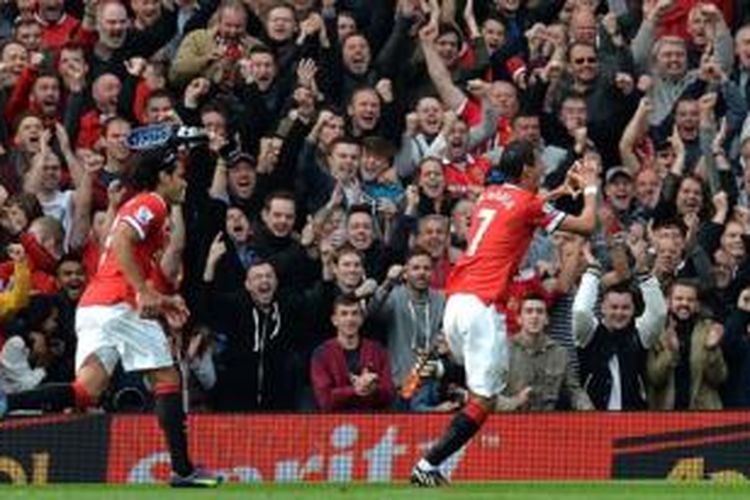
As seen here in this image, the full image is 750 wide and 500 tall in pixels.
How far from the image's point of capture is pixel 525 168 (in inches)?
759

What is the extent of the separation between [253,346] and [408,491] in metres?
4.03

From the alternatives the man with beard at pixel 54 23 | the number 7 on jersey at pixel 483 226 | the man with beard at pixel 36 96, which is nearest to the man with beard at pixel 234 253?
the man with beard at pixel 36 96

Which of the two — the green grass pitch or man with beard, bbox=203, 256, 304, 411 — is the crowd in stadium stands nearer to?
man with beard, bbox=203, 256, 304, 411

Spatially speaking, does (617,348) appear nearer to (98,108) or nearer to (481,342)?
(481,342)

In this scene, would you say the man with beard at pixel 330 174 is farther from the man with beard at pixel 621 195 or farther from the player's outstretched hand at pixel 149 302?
the player's outstretched hand at pixel 149 302

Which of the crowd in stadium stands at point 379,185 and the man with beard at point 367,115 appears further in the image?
the man with beard at point 367,115

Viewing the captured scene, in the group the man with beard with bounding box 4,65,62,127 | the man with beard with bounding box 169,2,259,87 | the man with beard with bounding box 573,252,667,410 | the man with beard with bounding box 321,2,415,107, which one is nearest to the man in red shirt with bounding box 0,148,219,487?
the man with beard with bounding box 573,252,667,410

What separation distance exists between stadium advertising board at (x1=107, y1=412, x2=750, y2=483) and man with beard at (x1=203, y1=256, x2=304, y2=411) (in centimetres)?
105

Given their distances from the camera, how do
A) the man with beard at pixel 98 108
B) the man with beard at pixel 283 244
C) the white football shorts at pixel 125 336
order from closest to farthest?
the white football shorts at pixel 125 336 → the man with beard at pixel 283 244 → the man with beard at pixel 98 108

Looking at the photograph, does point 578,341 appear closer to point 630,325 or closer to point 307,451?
point 630,325

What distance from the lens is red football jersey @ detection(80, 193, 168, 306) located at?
18.7 m

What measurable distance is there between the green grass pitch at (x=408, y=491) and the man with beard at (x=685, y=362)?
2.40 meters

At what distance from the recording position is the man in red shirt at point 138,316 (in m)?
18.7

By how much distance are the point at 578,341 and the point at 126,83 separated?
4.68 meters
